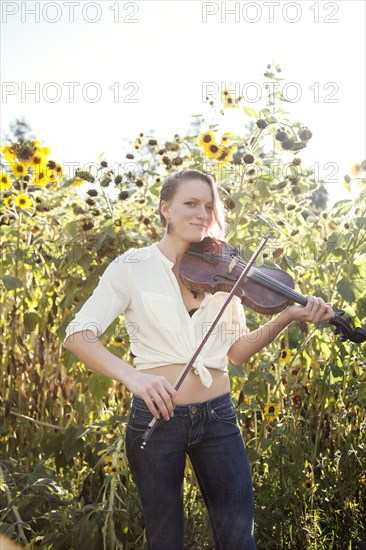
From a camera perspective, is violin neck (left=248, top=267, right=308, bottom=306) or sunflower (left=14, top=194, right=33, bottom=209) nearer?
violin neck (left=248, top=267, right=308, bottom=306)

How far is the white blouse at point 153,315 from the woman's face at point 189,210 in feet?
0.36

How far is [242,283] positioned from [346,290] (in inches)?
36.1

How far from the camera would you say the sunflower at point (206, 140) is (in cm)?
366

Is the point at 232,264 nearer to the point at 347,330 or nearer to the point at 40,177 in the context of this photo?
the point at 347,330

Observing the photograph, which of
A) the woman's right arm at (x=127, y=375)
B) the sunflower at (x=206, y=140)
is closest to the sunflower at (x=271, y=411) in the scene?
the sunflower at (x=206, y=140)

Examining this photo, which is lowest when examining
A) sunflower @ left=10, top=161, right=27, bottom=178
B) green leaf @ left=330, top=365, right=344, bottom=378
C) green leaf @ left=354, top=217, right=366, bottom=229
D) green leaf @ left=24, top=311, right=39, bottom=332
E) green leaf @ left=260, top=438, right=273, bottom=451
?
green leaf @ left=260, top=438, right=273, bottom=451

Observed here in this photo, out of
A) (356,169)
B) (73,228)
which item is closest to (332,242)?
(356,169)

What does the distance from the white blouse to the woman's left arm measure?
0.42 ft

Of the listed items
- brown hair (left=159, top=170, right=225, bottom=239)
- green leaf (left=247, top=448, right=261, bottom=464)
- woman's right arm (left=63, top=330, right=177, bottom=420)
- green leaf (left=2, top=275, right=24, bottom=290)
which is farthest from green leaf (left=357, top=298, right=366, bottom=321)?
green leaf (left=2, top=275, right=24, bottom=290)

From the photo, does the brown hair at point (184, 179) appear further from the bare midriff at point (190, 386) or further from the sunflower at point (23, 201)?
the sunflower at point (23, 201)

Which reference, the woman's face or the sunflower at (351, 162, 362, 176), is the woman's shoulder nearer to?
the woman's face

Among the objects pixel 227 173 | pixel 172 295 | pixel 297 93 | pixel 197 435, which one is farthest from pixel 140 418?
pixel 297 93

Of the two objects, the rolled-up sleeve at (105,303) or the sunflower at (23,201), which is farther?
the sunflower at (23,201)

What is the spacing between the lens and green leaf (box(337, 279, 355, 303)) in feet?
10.9
